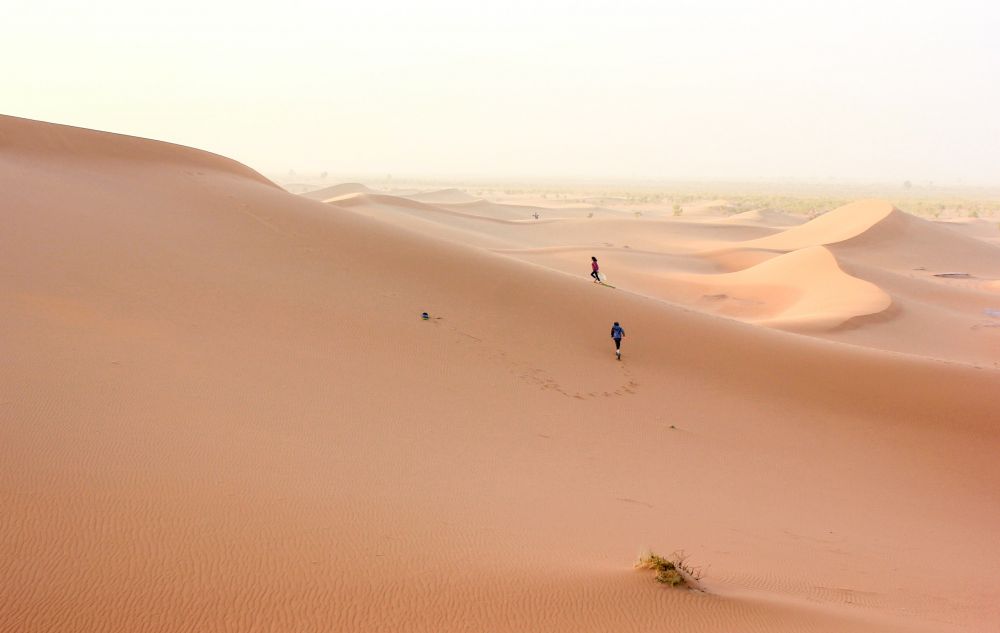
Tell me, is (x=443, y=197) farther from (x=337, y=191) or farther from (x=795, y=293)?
(x=795, y=293)

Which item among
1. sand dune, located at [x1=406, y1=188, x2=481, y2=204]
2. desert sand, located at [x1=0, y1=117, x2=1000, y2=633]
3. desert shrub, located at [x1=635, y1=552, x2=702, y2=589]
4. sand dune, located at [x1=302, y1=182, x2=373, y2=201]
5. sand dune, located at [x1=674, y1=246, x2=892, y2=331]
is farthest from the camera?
sand dune, located at [x1=406, y1=188, x2=481, y2=204]

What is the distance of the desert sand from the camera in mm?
4859

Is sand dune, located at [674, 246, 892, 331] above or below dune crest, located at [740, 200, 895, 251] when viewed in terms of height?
below

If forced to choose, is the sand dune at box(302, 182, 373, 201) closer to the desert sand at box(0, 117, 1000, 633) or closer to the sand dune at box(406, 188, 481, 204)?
the sand dune at box(406, 188, 481, 204)

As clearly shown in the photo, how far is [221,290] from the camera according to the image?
39.1 ft

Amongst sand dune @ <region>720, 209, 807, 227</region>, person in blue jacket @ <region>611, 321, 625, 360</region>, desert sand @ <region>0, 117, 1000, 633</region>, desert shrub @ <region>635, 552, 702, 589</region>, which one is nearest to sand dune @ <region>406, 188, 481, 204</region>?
sand dune @ <region>720, 209, 807, 227</region>

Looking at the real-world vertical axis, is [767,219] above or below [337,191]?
below

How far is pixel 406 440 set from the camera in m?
8.16

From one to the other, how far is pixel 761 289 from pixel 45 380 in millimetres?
24718

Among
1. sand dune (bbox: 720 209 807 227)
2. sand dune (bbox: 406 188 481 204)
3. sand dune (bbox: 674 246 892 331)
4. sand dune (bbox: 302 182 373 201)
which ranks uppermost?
sand dune (bbox: 302 182 373 201)

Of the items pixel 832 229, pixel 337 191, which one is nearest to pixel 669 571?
pixel 832 229

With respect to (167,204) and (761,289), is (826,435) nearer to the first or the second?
(167,204)

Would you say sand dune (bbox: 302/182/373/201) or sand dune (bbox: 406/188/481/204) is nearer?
sand dune (bbox: 302/182/373/201)

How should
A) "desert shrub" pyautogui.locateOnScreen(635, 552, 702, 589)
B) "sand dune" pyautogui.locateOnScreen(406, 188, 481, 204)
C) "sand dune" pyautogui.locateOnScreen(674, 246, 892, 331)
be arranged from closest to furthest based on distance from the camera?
"desert shrub" pyautogui.locateOnScreen(635, 552, 702, 589) < "sand dune" pyautogui.locateOnScreen(674, 246, 892, 331) < "sand dune" pyautogui.locateOnScreen(406, 188, 481, 204)
